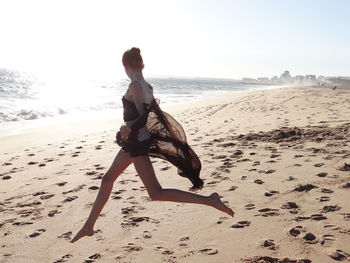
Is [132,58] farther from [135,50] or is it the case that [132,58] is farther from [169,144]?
[169,144]

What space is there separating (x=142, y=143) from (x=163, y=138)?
1.16ft

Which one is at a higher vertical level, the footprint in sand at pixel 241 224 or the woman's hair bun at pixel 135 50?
the woman's hair bun at pixel 135 50

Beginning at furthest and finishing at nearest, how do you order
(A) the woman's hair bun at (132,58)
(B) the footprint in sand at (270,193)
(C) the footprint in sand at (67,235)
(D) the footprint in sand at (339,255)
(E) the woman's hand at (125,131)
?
1. (B) the footprint in sand at (270,193)
2. (C) the footprint in sand at (67,235)
3. (A) the woman's hair bun at (132,58)
4. (E) the woman's hand at (125,131)
5. (D) the footprint in sand at (339,255)

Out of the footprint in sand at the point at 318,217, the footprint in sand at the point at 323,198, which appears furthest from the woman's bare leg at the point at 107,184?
the footprint in sand at the point at 323,198

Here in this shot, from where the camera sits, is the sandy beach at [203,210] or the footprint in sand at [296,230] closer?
the sandy beach at [203,210]

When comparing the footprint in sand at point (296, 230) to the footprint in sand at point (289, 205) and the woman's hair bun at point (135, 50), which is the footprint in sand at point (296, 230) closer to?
the footprint in sand at point (289, 205)

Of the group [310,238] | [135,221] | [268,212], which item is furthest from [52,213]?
[310,238]

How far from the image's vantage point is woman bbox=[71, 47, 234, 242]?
11.5 feet

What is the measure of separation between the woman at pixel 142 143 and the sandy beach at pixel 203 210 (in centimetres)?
44

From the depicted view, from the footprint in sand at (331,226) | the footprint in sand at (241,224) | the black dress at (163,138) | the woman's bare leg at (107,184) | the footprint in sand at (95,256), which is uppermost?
the black dress at (163,138)

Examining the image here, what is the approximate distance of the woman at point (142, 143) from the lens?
3502 millimetres

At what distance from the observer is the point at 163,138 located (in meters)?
3.85

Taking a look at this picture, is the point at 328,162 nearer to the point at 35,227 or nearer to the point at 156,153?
the point at 156,153

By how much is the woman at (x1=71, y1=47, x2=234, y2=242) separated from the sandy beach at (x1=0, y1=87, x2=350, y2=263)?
17.4 inches
